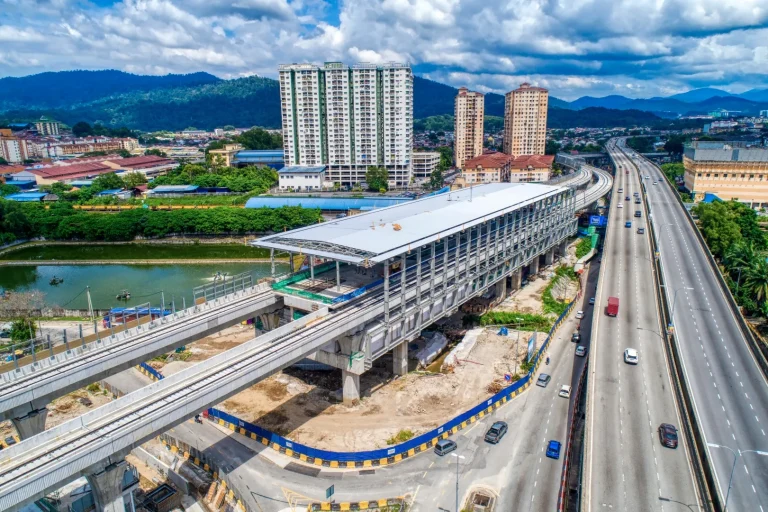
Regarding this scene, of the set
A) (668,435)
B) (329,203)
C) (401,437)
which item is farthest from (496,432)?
(329,203)

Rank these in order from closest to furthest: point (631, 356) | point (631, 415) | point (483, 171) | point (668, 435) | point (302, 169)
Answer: point (668, 435) → point (631, 415) → point (631, 356) → point (483, 171) → point (302, 169)

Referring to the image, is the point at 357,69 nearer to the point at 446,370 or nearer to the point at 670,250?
the point at 670,250

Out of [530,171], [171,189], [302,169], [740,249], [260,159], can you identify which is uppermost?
[260,159]

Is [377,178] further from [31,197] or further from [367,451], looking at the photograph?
[367,451]

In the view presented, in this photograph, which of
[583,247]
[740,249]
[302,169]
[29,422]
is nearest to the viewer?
[29,422]

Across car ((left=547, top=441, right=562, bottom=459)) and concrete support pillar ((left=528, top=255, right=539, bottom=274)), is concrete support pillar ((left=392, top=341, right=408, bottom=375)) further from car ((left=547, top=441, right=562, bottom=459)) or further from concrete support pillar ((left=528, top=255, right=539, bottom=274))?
concrete support pillar ((left=528, top=255, right=539, bottom=274))

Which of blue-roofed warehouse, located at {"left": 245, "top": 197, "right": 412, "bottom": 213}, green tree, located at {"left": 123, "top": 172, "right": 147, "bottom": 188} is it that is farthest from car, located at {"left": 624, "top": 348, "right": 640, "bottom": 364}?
green tree, located at {"left": 123, "top": 172, "right": 147, "bottom": 188}
